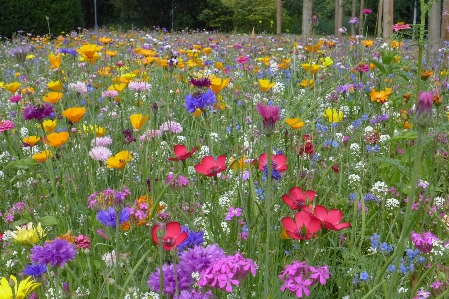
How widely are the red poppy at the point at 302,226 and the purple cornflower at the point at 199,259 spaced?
0.18 m

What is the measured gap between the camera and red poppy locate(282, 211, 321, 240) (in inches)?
41.4

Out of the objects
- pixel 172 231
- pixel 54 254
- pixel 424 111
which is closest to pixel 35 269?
pixel 54 254

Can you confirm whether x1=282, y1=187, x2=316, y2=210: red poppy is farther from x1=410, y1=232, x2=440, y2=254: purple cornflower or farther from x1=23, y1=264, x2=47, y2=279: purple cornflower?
x1=23, y1=264, x2=47, y2=279: purple cornflower

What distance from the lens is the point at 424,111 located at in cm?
72

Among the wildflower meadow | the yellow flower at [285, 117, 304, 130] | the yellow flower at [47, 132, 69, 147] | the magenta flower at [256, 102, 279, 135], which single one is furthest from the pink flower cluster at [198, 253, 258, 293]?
the yellow flower at [47, 132, 69, 147]

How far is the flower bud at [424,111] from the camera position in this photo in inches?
28.0

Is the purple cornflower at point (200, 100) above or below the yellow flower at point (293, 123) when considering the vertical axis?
above

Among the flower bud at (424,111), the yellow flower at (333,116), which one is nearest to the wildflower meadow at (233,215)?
the flower bud at (424,111)

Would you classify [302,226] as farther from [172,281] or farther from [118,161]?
[118,161]

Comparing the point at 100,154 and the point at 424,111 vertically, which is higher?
the point at 424,111

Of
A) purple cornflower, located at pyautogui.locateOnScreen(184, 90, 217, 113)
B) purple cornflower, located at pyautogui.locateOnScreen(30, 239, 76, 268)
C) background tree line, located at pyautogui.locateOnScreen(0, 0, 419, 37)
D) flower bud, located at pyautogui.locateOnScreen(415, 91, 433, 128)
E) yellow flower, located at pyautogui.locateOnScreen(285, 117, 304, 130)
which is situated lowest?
purple cornflower, located at pyautogui.locateOnScreen(30, 239, 76, 268)

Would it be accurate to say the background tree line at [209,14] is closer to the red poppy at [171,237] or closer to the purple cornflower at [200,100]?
the purple cornflower at [200,100]

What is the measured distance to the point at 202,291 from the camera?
96 cm

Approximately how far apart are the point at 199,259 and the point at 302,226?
0.25 meters
